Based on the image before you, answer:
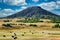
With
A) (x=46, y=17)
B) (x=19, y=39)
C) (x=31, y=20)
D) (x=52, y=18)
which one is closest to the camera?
(x=19, y=39)

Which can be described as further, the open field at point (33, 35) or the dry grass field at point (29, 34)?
the dry grass field at point (29, 34)

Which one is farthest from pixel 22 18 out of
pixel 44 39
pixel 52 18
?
pixel 44 39

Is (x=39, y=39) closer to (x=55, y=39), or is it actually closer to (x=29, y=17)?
(x=55, y=39)

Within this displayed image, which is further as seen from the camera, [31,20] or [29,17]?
[29,17]

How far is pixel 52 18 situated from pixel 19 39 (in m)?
21.4

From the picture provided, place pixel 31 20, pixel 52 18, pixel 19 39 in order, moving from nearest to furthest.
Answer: pixel 19 39 < pixel 31 20 < pixel 52 18

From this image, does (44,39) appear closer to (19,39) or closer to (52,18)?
(19,39)

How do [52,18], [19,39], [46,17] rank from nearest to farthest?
[19,39] < [52,18] < [46,17]

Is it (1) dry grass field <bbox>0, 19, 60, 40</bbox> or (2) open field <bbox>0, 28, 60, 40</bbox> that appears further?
(1) dry grass field <bbox>0, 19, 60, 40</bbox>

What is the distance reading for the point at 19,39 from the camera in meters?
18.9

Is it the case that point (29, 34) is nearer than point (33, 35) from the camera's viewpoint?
No

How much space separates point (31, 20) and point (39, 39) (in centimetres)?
1802

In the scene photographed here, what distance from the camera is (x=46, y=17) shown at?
4244 centimetres

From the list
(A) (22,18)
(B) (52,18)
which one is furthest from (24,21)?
(B) (52,18)
